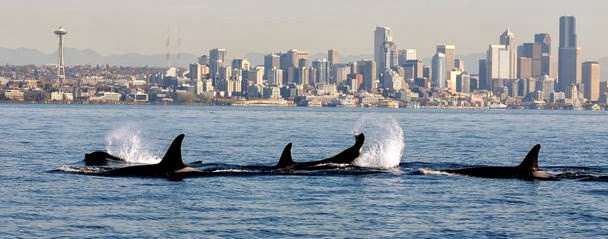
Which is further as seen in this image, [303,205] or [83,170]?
[83,170]

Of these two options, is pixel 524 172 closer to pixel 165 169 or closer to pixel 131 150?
pixel 165 169

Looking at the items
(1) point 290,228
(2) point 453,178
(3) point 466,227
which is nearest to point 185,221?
(1) point 290,228

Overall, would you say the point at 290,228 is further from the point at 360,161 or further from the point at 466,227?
the point at 360,161

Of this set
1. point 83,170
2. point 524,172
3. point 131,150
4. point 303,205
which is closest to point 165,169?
point 83,170

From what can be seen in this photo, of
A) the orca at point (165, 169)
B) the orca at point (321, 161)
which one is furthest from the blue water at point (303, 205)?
the orca at point (321, 161)

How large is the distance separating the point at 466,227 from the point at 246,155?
115 feet

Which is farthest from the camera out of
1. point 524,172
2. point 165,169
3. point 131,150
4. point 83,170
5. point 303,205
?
point 131,150

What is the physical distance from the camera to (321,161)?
5359cm

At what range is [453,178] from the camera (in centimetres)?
4928

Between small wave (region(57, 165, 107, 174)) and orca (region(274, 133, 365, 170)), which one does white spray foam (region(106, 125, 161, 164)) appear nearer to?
small wave (region(57, 165, 107, 174))

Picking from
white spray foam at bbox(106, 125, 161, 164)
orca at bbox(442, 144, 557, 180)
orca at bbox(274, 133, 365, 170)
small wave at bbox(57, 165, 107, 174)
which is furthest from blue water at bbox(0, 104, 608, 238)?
white spray foam at bbox(106, 125, 161, 164)

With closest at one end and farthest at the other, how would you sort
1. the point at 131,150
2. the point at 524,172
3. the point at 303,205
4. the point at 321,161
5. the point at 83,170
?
the point at 303,205, the point at 524,172, the point at 83,170, the point at 321,161, the point at 131,150

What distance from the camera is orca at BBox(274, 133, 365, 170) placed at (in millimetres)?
52156

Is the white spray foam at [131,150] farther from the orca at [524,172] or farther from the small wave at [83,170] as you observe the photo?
the orca at [524,172]
